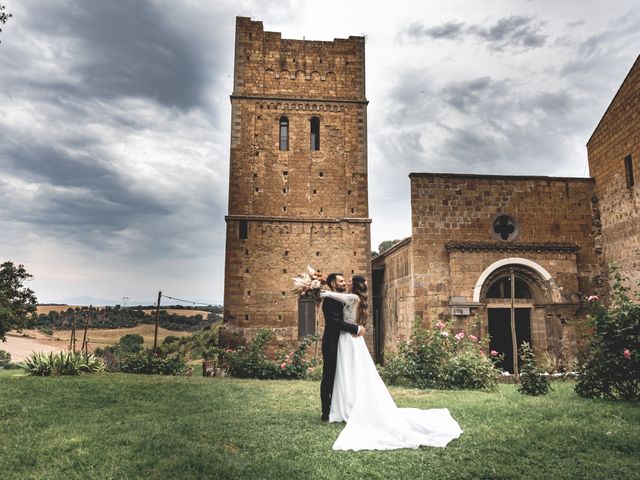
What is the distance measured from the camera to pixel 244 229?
18406 mm

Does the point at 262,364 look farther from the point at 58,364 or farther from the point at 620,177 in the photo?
the point at 620,177

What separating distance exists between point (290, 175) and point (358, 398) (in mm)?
14116

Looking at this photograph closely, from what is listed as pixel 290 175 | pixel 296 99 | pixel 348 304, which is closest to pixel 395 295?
pixel 290 175

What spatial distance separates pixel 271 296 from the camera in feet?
59.0

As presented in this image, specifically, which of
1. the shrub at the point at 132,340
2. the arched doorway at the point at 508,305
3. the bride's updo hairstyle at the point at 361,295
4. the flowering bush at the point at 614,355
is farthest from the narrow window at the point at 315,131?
the shrub at the point at 132,340

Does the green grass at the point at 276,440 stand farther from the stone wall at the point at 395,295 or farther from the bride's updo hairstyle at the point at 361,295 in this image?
the stone wall at the point at 395,295

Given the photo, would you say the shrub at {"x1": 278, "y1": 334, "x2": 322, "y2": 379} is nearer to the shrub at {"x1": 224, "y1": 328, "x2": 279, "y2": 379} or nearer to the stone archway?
the shrub at {"x1": 224, "y1": 328, "x2": 279, "y2": 379}

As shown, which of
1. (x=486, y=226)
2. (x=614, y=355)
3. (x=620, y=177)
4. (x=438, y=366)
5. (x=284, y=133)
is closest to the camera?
(x=614, y=355)

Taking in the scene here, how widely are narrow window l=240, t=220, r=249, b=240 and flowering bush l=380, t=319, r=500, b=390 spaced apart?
27.2 feet

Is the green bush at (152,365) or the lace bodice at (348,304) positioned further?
the green bush at (152,365)

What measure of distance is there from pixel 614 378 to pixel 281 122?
15.4 m

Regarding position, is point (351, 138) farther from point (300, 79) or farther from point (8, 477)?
point (8, 477)

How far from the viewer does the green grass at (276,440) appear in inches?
169

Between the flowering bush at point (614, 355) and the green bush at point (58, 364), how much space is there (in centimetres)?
1174
